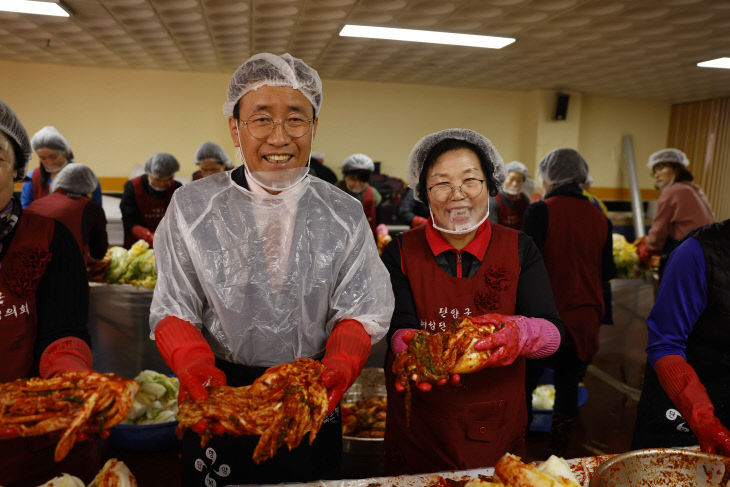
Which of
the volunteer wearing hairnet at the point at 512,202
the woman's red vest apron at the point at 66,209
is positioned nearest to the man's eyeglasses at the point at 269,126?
the woman's red vest apron at the point at 66,209

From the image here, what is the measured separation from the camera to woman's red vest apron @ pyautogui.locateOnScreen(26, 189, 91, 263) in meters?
3.83

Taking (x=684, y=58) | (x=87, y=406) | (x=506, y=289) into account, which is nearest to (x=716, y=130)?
(x=684, y=58)

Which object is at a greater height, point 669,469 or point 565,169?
point 565,169

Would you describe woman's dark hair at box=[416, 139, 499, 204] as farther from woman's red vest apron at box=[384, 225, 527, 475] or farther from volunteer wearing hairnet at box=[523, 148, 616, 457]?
volunteer wearing hairnet at box=[523, 148, 616, 457]

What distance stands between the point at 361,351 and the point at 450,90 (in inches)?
342

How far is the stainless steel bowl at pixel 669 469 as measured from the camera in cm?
142

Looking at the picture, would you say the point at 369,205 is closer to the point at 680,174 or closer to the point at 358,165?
the point at 358,165

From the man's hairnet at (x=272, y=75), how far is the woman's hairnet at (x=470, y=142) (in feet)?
2.01

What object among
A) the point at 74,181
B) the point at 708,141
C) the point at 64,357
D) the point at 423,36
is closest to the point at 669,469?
the point at 64,357

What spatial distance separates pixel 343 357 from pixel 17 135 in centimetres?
141

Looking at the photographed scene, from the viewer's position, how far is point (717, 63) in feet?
23.2

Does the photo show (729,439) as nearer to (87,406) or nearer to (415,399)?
(415,399)

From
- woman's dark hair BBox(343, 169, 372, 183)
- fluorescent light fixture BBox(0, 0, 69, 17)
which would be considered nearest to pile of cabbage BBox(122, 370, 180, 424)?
woman's dark hair BBox(343, 169, 372, 183)

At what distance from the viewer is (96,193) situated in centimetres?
538
